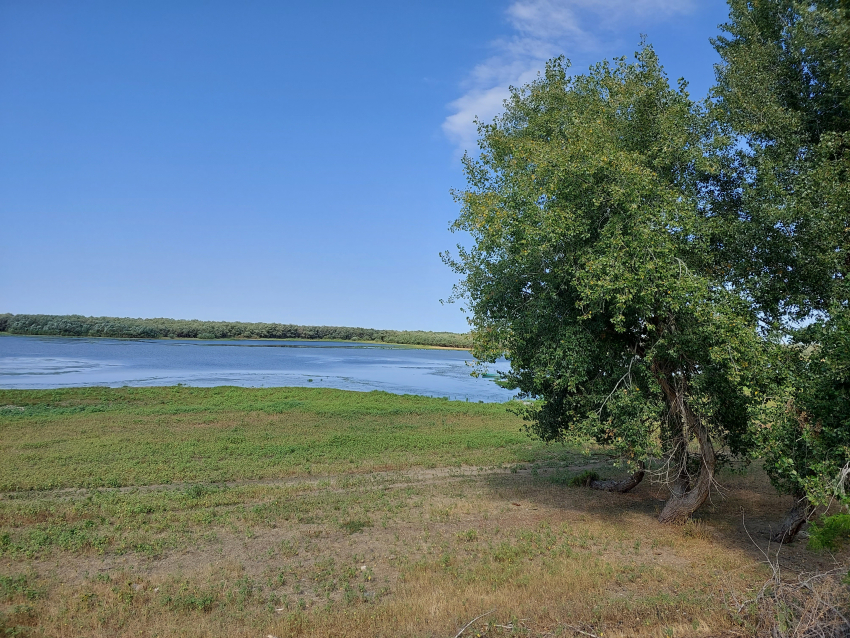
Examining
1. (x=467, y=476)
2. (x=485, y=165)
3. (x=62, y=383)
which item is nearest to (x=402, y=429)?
(x=467, y=476)

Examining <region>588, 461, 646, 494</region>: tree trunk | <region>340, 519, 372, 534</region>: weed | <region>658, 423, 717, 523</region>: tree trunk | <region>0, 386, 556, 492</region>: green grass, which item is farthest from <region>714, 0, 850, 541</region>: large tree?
<region>0, 386, 556, 492</region>: green grass

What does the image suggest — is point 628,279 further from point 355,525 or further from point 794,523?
point 355,525

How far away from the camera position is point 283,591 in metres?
8.73

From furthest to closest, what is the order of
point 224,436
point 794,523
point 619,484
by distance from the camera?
point 224,436 → point 619,484 → point 794,523

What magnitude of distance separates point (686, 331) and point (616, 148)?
4487 mm

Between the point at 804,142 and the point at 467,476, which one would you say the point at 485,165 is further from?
the point at 467,476

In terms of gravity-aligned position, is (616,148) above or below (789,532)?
above

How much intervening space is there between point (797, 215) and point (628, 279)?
3.26 metres

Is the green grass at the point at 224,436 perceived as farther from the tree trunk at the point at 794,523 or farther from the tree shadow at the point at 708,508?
the tree trunk at the point at 794,523

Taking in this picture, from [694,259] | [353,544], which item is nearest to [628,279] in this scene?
[694,259]

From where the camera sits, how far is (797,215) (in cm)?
→ 986

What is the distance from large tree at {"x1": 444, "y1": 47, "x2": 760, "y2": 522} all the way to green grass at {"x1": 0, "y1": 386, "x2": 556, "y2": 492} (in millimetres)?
9167

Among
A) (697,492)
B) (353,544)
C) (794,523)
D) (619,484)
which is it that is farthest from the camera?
(619,484)

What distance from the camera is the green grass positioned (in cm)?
1772
